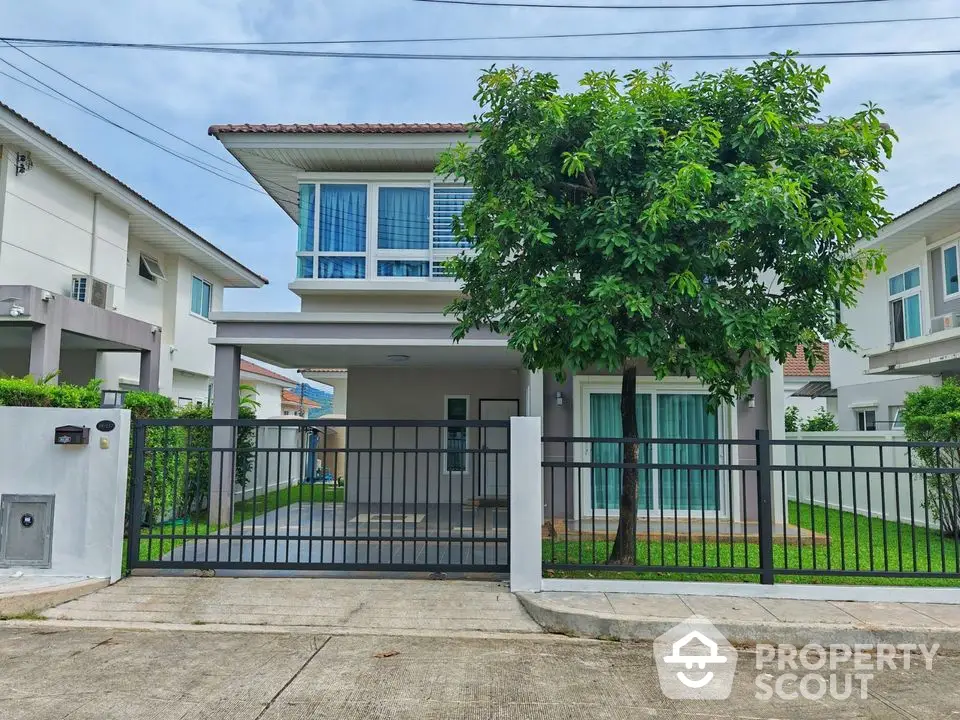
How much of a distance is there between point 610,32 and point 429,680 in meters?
10.9

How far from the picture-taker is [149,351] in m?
13.4

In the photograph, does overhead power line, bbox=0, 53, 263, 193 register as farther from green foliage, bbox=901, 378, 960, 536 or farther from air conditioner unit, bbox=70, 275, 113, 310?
green foliage, bbox=901, 378, 960, 536

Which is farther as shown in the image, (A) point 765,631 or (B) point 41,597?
(B) point 41,597

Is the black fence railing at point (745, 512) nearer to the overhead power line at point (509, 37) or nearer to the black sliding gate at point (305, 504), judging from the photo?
the black sliding gate at point (305, 504)

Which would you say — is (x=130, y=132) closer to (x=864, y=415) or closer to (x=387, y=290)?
(x=387, y=290)

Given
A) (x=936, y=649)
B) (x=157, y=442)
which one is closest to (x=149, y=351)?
(x=157, y=442)

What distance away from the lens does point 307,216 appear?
11.4 meters

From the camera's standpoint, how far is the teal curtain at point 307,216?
11336mm

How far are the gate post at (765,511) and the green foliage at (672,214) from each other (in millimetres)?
731

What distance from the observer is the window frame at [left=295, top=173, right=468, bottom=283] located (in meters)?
11.2

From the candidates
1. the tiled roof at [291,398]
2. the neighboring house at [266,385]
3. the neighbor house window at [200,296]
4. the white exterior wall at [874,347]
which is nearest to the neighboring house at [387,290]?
the neighbor house window at [200,296]

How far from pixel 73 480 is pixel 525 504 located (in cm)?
456

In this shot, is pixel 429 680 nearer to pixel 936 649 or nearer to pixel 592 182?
pixel 936 649

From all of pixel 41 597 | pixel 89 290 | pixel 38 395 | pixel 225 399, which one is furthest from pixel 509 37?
pixel 41 597
